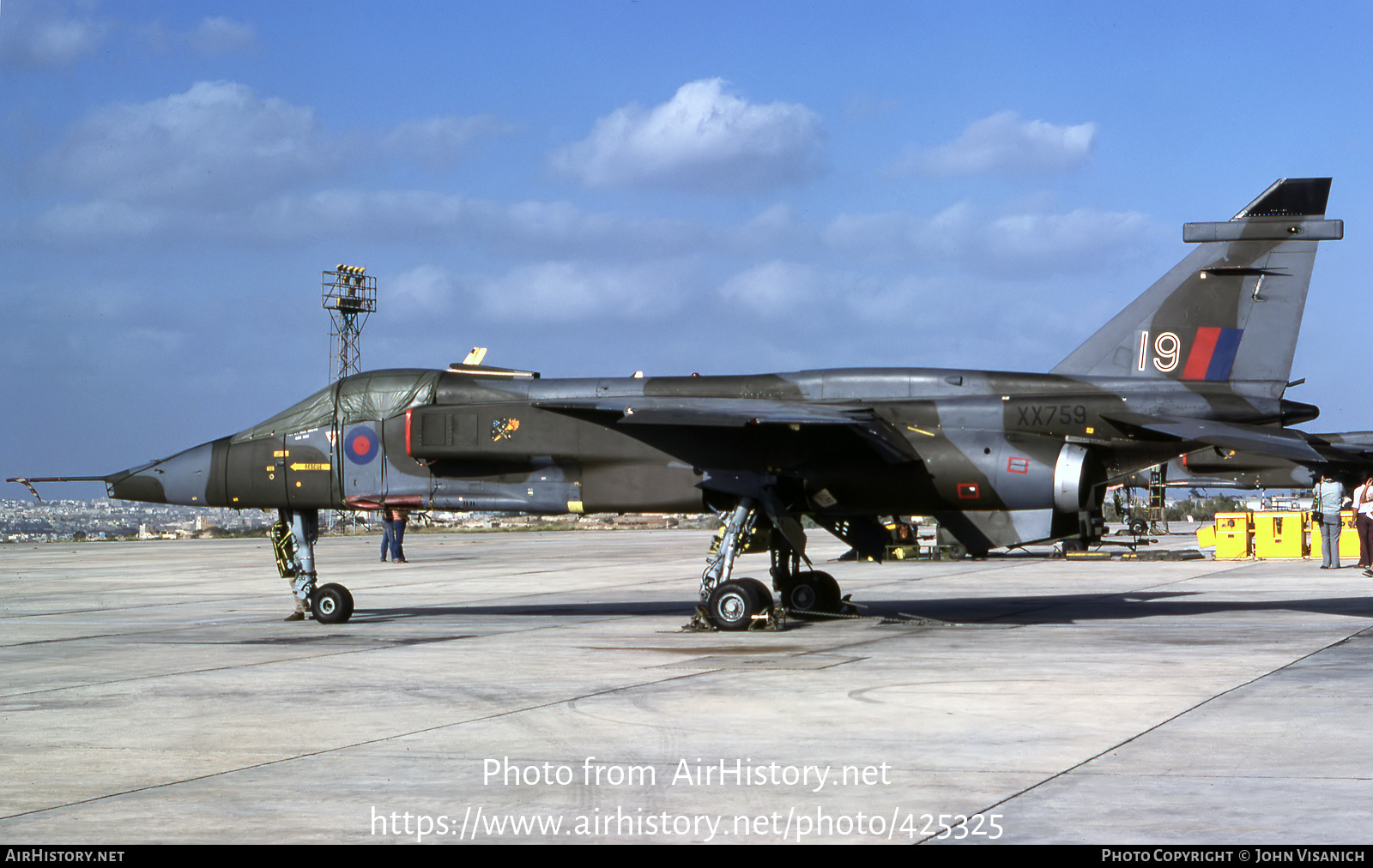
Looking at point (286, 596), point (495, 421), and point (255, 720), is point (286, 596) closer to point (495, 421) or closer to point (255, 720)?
point (495, 421)

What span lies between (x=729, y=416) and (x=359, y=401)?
5.65 meters

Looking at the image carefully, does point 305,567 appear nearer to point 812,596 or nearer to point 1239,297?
point 812,596

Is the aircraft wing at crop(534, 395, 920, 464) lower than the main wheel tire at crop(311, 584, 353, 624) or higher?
higher

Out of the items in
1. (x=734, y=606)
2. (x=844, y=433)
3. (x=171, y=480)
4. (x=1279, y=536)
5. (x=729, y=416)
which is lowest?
(x=734, y=606)

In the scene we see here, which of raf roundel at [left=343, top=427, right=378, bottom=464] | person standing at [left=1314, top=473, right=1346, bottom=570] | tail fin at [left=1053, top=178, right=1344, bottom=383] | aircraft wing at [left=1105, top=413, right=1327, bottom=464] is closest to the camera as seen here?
aircraft wing at [left=1105, top=413, right=1327, bottom=464]

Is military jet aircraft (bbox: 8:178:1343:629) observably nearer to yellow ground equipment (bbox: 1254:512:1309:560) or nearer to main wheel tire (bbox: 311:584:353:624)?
main wheel tire (bbox: 311:584:353:624)

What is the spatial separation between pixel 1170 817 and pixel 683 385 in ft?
36.0

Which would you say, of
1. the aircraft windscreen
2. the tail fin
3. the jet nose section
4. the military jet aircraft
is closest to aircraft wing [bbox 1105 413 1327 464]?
the military jet aircraft

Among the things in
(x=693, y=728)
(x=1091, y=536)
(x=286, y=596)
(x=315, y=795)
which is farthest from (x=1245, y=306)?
(x=286, y=596)

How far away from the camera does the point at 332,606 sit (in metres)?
17.2

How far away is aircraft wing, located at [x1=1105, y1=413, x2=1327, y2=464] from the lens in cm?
1328

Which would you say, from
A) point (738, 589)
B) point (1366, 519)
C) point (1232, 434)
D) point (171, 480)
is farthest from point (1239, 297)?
point (171, 480)

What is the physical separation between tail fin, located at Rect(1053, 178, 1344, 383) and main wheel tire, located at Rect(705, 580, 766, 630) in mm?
5130

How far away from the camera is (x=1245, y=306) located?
50.9 feet
